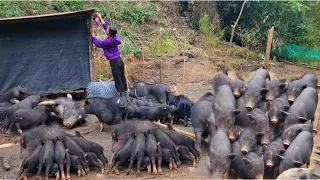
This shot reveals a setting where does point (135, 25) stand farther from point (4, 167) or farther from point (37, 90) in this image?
point (4, 167)

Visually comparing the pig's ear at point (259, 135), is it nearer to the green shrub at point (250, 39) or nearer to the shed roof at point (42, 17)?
the shed roof at point (42, 17)

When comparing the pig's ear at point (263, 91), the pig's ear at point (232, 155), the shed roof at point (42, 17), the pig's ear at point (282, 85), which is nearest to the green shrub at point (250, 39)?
the shed roof at point (42, 17)

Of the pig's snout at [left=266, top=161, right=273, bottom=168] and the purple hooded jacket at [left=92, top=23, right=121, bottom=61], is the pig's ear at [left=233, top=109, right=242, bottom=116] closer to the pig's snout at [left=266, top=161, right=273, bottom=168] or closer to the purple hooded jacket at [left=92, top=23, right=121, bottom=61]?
the pig's snout at [left=266, top=161, right=273, bottom=168]

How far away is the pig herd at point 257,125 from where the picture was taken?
651 cm

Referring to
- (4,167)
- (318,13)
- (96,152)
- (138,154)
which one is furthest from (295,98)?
(318,13)

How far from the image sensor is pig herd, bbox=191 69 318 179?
6.51m

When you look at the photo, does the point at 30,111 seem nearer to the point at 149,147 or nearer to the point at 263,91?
the point at 149,147

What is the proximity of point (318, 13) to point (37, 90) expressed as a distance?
11.8m

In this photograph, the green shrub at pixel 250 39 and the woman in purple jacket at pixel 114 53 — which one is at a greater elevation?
the woman in purple jacket at pixel 114 53

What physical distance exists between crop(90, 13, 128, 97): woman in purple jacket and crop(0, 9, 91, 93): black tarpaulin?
132cm

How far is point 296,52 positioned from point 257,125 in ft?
37.1

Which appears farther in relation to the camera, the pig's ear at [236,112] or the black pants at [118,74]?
the black pants at [118,74]

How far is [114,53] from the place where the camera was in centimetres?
1010

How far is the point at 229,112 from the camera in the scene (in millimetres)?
7195
